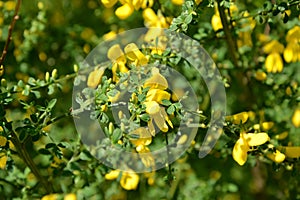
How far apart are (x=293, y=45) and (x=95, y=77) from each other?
585 millimetres

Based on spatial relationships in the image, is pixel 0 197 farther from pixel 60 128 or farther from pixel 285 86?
pixel 285 86

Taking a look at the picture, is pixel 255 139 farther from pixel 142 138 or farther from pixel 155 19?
pixel 155 19

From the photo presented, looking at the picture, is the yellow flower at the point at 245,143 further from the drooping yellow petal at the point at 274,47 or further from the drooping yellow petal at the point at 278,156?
the drooping yellow petal at the point at 274,47

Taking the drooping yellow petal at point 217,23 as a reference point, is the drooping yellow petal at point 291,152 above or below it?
below

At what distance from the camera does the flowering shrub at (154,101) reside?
1352 mm

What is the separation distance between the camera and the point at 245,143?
4.48 feet

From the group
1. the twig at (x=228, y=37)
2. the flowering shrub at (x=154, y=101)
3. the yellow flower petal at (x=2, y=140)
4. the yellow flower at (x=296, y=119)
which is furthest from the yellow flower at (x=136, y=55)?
the yellow flower at (x=296, y=119)

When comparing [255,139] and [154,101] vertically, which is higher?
[154,101]

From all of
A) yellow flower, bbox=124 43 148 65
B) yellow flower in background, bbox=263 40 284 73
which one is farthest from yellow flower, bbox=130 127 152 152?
yellow flower in background, bbox=263 40 284 73

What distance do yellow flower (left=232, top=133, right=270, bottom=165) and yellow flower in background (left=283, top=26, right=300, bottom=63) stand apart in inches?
17.6

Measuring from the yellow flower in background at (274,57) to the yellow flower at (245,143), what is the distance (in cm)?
44

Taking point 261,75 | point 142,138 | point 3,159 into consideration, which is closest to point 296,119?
point 261,75

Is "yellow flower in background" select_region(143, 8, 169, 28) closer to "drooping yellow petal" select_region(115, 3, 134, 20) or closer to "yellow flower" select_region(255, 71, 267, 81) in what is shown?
"drooping yellow petal" select_region(115, 3, 134, 20)

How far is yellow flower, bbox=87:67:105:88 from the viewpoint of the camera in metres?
1.51
